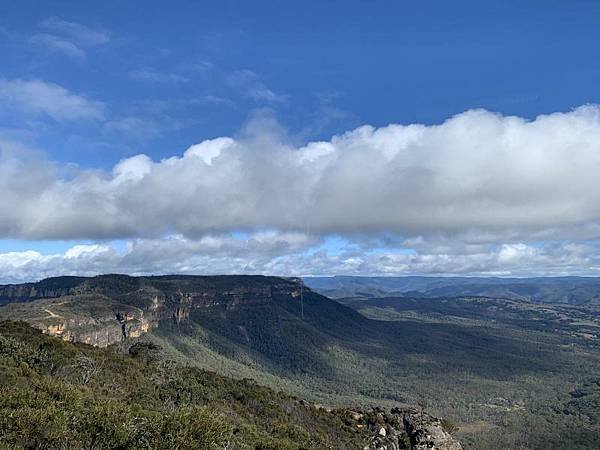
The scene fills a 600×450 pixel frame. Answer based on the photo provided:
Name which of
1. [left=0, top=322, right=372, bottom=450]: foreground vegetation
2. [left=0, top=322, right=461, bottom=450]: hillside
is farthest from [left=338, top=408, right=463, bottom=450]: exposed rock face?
[left=0, top=322, right=372, bottom=450]: foreground vegetation

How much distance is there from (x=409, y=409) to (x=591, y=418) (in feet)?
440

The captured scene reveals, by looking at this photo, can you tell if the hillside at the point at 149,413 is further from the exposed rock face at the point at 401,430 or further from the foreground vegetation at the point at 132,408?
the exposed rock face at the point at 401,430

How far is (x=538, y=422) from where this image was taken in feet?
624

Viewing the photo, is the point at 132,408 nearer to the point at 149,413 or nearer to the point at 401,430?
the point at 149,413

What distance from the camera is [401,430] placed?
85.9 m

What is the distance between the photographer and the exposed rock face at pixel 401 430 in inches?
3088

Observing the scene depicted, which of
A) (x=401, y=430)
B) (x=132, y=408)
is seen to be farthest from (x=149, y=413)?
(x=401, y=430)

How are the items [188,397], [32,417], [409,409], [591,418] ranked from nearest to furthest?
[32,417] < [188,397] < [409,409] < [591,418]

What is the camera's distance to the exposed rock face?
78438 mm

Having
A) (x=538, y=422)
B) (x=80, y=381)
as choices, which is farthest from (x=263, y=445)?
(x=538, y=422)

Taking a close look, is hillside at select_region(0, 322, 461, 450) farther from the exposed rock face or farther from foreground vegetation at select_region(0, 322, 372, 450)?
the exposed rock face

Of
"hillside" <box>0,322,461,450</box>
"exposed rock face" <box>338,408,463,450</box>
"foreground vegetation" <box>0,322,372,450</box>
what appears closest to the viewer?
"foreground vegetation" <box>0,322,372,450</box>

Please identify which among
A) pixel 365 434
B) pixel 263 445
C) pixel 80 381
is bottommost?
pixel 365 434

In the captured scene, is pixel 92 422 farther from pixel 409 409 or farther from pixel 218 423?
pixel 409 409
